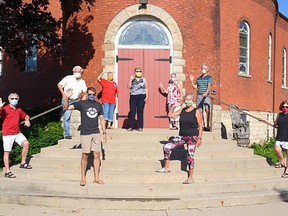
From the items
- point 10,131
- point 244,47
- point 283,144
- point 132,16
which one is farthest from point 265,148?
point 10,131

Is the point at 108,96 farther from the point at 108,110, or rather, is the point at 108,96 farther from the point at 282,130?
the point at 282,130

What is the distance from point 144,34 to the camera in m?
13.3

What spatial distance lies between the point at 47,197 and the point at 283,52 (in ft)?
65.3

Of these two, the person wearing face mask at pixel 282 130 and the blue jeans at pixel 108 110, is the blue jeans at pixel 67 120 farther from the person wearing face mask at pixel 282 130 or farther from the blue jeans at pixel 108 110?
the person wearing face mask at pixel 282 130

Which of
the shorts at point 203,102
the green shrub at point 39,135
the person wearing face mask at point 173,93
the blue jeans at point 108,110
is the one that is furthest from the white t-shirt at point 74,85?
the shorts at point 203,102

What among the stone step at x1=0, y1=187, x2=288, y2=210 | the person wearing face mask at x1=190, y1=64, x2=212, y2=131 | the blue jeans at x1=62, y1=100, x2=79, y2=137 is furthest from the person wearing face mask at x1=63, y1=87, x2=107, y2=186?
the person wearing face mask at x1=190, y1=64, x2=212, y2=131

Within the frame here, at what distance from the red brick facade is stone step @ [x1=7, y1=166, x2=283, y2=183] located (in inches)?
184

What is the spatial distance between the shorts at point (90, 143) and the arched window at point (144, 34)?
18.7 ft

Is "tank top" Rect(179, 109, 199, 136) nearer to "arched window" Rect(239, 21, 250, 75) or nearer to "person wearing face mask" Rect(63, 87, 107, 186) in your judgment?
"person wearing face mask" Rect(63, 87, 107, 186)

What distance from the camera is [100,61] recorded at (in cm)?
1323

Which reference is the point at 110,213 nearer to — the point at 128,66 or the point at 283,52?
the point at 128,66

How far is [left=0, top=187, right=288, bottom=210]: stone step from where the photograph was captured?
24.3ft

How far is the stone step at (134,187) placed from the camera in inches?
313

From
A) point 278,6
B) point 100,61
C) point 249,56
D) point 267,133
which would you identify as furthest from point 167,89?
point 278,6
